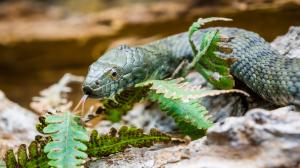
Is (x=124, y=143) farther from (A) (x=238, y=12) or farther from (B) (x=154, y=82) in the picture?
(A) (x=238, y=12)

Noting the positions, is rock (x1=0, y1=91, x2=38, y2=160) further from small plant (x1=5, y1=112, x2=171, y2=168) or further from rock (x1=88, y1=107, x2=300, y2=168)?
rock (x1=88, y1=107, x2=300, y2=168)

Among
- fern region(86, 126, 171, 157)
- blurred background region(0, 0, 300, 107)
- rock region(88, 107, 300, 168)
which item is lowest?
rock region(88, 107, 300, 168)

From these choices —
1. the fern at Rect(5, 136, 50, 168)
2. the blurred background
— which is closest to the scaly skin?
the fern at Rect(5, 136, 50, 168)

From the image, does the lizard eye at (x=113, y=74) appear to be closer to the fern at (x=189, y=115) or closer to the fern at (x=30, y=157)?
the fern at (x=189, y=115)

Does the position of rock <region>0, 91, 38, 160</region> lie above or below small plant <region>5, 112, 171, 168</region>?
above

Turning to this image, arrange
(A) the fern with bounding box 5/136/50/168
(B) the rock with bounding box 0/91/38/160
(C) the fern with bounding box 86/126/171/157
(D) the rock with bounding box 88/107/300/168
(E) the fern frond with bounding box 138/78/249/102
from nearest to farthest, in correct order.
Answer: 1. (D) the rock with bounding box 88/107/300/168
2. (E) the fern frond with bounding box 138/78/249/102
3. (A) the fern with bounding box 5/136/50/168
4. (C) the fern with bounding box 86/126/171/157
5. (B) the rock with bounding box 0/91/38/160

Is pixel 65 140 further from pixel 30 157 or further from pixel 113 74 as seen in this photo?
pixel 113 74

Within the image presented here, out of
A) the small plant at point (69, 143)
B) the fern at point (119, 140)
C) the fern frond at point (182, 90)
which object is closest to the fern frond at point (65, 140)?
the small plant at point (69, 143)

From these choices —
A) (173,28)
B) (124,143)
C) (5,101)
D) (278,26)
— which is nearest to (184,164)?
(124,143)
